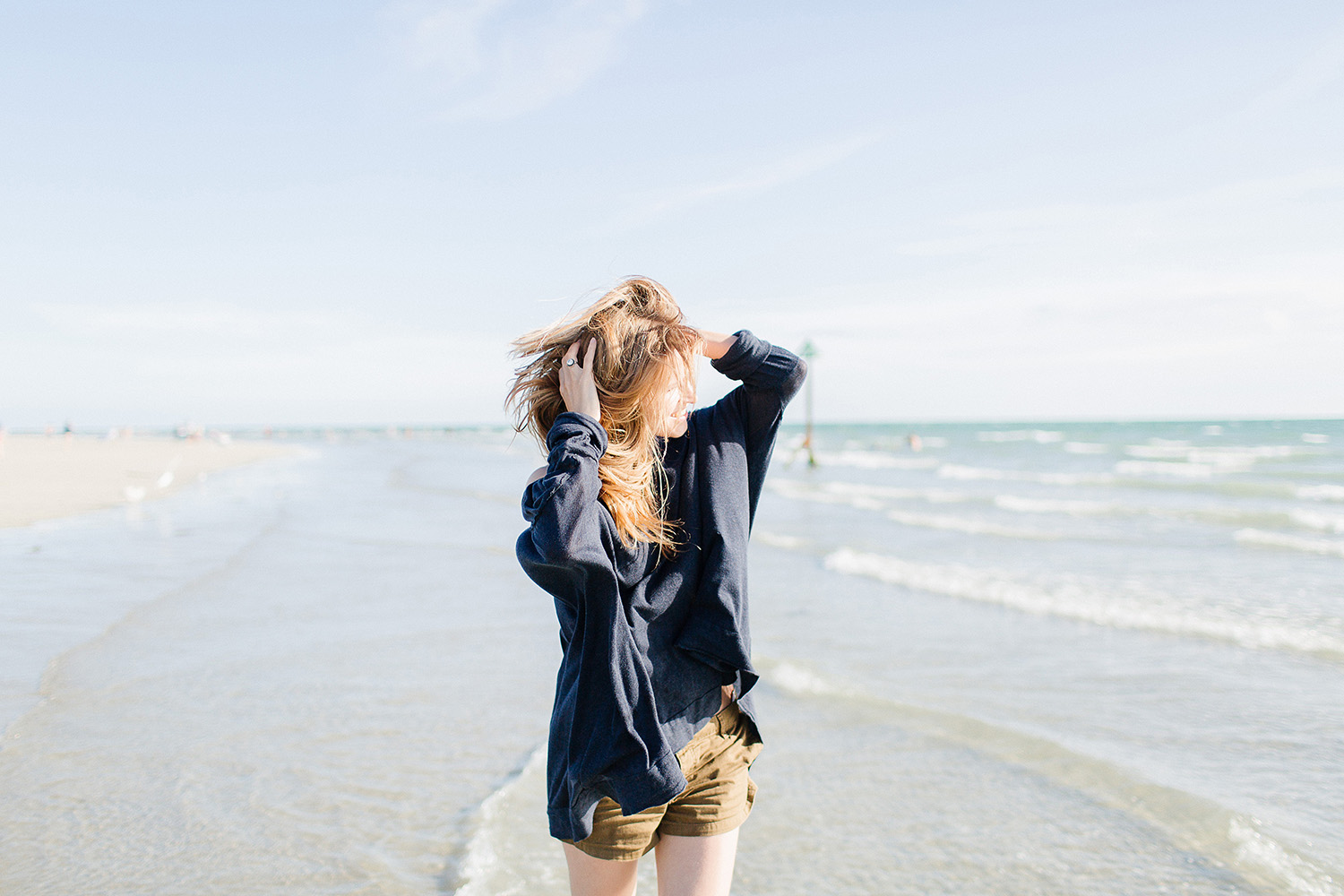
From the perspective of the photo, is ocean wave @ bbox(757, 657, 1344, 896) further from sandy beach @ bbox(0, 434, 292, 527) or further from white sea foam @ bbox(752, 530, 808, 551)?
sandy beach @ bbox(0, 434, 292, 527)

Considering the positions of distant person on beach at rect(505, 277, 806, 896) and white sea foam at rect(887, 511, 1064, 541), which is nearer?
distant person on beach at rect(505, 277, 806, 896)

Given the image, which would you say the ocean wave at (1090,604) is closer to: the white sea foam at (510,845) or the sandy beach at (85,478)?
the white sea foam at (510,845)

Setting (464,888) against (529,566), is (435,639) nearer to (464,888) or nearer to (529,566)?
(464,888)

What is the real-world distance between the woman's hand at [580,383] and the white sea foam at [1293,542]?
45.4 feet

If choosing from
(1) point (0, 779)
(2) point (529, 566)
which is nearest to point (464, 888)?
(2) point (529, 566)

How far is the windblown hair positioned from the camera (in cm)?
178

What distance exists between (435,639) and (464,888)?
396cm

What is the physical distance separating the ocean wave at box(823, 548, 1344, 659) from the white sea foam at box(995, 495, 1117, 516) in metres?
8.07

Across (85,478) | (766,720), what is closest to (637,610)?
(766,720)

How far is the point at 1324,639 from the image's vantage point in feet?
24.1

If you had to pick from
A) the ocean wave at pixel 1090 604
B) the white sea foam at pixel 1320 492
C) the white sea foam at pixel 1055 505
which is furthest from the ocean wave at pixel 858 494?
the white sea foam at pixel 1320 492

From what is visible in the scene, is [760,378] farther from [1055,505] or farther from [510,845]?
[1055,505]

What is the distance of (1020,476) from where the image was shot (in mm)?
29906

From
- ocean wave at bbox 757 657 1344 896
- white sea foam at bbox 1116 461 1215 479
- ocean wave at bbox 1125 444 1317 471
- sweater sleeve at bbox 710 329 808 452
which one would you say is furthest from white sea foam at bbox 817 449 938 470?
sweater sleeve at bbox 710 329 808 452
